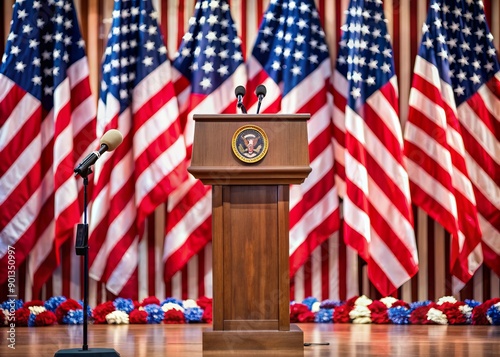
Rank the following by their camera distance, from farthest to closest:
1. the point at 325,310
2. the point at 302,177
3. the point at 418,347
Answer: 1. the point at 325,310
2. the point at 418,347
3. the point at 302,177

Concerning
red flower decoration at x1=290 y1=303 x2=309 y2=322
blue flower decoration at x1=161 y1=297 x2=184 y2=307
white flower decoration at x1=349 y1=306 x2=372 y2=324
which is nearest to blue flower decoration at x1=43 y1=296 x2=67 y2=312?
blue flower decoration at x1=161 y1=297 x2=184 y2=307

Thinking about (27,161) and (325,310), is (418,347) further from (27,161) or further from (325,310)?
(27,161)

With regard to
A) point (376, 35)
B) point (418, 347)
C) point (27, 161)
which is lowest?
point (418, 347)

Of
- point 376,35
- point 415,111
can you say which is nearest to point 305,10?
point 376,35

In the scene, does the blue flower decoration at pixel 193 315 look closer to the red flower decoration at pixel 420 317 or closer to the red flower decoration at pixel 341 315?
the red flower decoration at pixel 341 315

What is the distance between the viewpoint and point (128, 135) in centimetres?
698

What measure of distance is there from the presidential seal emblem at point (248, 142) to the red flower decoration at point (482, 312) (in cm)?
276

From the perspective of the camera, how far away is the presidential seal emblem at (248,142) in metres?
4.70

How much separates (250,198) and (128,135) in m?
2.50

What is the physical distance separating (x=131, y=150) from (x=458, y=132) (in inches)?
106

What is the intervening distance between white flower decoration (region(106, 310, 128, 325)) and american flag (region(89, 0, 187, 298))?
29cm

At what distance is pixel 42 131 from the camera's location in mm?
7035

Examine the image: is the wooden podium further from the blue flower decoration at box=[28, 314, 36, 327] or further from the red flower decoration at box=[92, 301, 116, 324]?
the blue flower decoration at box=[28, 314, 36, 327]

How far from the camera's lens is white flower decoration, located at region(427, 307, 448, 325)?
258 inches
